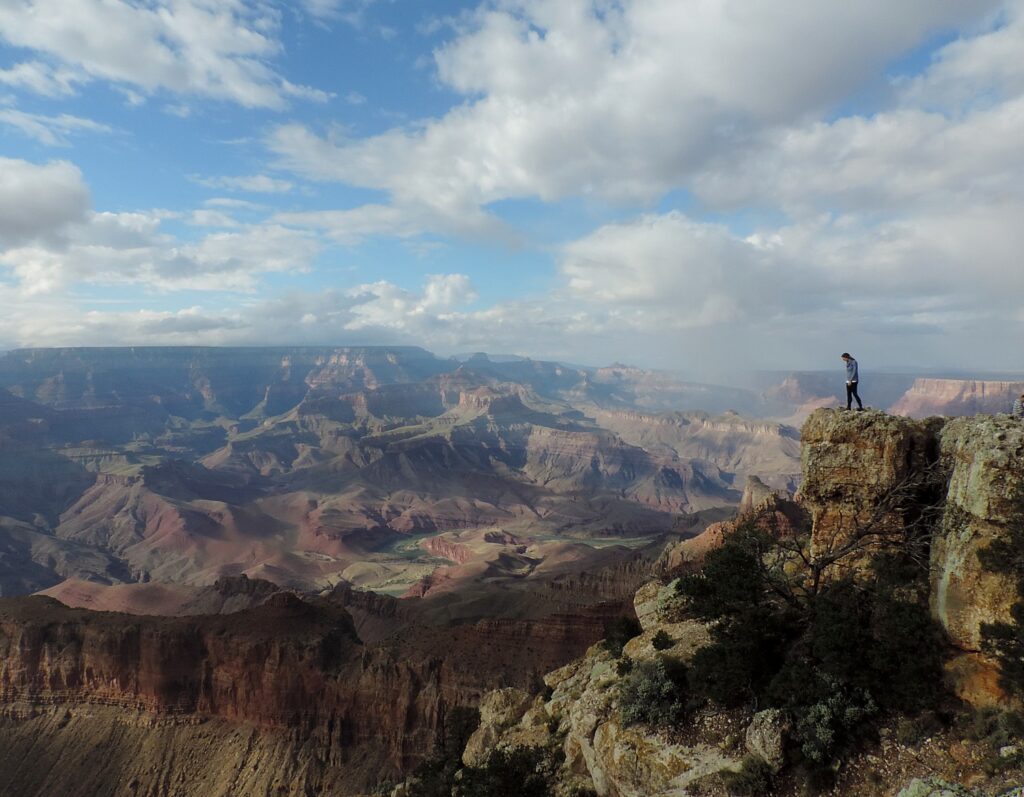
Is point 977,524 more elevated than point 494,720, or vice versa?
point 977,524

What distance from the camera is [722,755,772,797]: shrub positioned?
46.2ft

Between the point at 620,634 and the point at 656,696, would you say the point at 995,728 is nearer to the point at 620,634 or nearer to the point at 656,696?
the point at 656,696

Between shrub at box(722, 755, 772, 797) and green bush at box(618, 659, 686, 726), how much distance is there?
250 cm

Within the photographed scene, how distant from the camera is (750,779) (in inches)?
559

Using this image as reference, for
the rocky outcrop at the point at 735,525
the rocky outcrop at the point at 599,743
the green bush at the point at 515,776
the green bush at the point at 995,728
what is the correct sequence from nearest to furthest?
the green bush at the point at 995,728
the rocky outcrop at the point at 599,743
the green bush at the point at 515,776
the rocky outcrop at the point at 735,525

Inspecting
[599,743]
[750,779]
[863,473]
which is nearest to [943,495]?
[863,473]

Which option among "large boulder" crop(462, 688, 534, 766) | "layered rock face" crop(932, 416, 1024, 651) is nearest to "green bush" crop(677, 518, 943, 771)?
"layered rock face" crop(932, 416, 1024, 651)

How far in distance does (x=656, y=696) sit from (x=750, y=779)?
365cm

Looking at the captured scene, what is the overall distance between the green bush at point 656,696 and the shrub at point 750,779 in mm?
2504

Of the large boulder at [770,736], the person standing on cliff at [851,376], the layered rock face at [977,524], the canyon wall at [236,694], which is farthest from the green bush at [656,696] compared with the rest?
the canyon wall at [236,694]

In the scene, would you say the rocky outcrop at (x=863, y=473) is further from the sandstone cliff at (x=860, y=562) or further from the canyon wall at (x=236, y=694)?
the canyon wall at (x=236, y=694)

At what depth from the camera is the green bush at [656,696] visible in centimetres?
1703

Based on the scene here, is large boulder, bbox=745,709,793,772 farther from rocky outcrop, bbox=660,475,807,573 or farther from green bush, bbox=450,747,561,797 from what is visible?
rocky outcrop, bbox=660,475,807,573

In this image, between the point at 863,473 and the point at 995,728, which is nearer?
the point at 995,728
